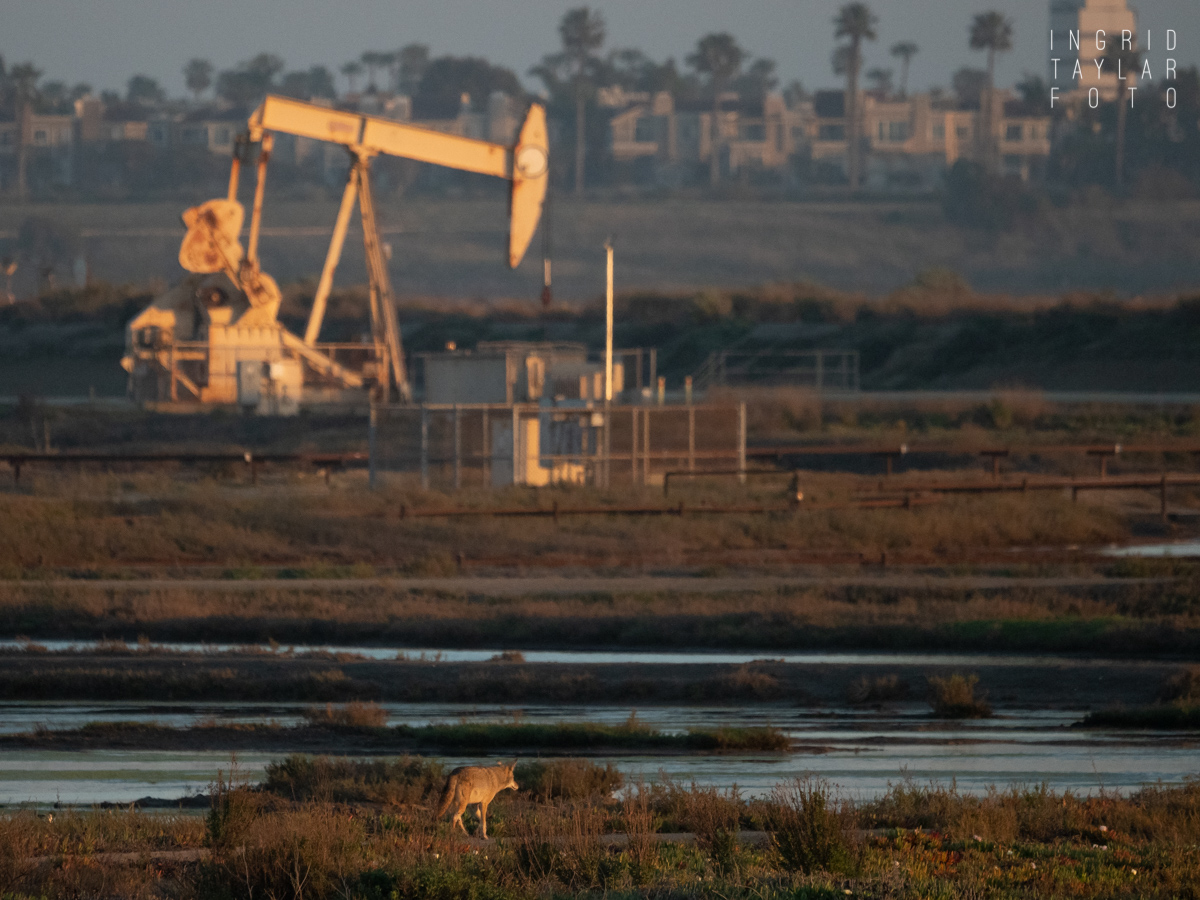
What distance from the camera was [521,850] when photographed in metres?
8.95

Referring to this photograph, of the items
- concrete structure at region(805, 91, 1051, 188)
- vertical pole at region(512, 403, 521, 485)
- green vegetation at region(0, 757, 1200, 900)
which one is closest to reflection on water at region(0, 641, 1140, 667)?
green vegetation at region(0, 757, 1200, 900)

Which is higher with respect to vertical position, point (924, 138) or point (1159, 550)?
point (924, 138)

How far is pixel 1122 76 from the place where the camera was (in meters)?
138

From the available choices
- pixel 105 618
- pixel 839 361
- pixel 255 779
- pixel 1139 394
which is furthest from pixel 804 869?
pixel 839 361

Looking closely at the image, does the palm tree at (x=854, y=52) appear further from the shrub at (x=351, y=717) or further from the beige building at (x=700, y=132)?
the shrub at (x=351, y=717)

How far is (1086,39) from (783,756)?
162m

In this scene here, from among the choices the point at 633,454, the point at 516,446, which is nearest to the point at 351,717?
the point at 633,454

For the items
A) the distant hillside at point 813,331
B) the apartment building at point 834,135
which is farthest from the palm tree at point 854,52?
the distant hillside at point 813,331

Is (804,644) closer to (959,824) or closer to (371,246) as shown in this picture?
(959,824)

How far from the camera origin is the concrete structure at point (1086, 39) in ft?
484

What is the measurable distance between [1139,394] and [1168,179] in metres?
89.6

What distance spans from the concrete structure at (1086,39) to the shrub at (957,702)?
128 meters

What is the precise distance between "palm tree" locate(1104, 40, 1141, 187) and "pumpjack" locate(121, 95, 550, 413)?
99223 millimetres

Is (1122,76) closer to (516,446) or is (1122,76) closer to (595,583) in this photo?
(516,446)
